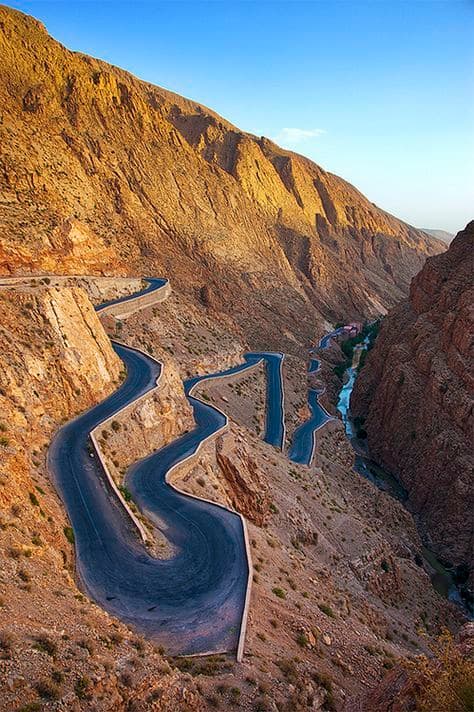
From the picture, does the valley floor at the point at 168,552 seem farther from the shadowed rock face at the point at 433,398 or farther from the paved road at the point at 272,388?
the shadowed rock face at the point at 433,398

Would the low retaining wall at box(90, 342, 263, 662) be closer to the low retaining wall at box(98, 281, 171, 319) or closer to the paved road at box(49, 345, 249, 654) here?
the paved road at box(49, 345, 249, 654)

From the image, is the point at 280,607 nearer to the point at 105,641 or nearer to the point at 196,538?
the point at 196,538

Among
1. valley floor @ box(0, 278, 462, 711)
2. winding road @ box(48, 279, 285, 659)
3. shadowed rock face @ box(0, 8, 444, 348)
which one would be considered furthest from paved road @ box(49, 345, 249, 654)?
shadowed rock face @ box(0, 8, 444, 348)

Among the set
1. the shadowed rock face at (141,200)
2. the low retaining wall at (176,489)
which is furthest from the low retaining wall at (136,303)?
the low retaining wall at (176,489)

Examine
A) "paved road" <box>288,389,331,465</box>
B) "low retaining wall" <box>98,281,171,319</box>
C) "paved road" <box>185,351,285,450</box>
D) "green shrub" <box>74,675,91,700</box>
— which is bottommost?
"paved road" <box>288,389,331,465</box>

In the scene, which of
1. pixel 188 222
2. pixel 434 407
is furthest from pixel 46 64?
pixel 434 407
